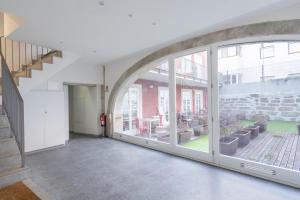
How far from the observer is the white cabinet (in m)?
5.05

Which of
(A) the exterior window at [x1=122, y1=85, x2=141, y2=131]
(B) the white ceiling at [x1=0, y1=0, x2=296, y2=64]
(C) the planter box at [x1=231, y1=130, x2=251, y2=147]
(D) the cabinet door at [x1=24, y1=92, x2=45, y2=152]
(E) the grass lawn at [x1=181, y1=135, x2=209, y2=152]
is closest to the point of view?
(B) the white ceiling at [x1=0, y1=0, x2=296, y2=64]

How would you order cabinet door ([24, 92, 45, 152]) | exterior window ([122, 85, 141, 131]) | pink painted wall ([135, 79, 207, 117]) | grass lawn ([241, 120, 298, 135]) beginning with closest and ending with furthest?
1. grass lawn ([241, 120, 298, 135])
2. cabinet door ([24, 92, 45, 152])
3. pink painted wall ([135, 79, 207, 117])
4. exterior window ([122, 85, 141, 131])

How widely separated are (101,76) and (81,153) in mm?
3351

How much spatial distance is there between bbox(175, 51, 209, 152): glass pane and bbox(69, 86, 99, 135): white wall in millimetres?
3751

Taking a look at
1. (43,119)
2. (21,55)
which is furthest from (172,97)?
(21,55)

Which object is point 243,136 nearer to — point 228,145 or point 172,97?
point 228,145

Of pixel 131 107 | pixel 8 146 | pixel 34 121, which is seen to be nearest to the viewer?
pixel 8 146

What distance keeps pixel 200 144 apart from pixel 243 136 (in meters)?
1.04

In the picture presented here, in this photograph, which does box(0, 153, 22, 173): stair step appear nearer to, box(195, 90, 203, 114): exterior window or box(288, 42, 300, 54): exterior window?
box(195, 90, 203, 114): exterior window

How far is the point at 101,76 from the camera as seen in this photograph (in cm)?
727

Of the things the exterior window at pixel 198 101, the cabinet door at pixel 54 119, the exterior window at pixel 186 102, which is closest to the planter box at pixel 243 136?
the exterior window at pixel 198 101

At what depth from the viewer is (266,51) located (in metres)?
3.47

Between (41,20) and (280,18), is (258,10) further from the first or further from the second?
(41,20)

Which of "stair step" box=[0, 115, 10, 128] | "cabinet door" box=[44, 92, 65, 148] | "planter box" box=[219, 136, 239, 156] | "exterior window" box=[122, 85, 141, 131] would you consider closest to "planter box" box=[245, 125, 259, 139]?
"planter box" box=[219, 136, 239, 156]
